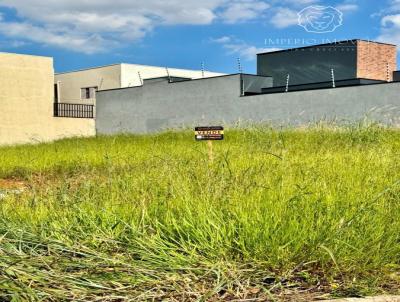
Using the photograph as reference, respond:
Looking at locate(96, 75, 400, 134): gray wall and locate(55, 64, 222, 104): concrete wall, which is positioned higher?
locate(55, 64, 222, 104): concrete wall

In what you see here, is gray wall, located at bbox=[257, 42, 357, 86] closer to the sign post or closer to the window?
the window

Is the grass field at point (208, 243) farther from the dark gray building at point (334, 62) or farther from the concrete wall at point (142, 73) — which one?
the concrete wall at point (142, 73)

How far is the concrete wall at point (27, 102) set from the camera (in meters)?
30.4

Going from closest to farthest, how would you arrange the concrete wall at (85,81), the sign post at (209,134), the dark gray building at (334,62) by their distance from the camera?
the sign post at (209,134), the dark gray building at (334,62), the concrete wall at (85,81)

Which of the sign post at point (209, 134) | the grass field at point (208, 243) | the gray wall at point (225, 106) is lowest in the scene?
the grass field at point (208, 243)

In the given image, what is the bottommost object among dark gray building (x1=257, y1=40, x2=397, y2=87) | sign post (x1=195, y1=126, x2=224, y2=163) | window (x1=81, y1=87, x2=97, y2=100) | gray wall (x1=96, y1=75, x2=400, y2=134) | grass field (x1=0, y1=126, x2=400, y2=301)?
grass field (x1=0, y1=126, x2=400, y2=301)

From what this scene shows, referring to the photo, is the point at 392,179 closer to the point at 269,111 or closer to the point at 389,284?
the point at 389,284

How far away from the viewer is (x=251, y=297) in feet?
10.8

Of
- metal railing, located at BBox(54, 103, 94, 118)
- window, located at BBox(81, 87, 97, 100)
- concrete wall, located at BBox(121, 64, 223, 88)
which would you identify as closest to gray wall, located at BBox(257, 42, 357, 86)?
concrete wall, located at BBox(121, 64, 223, 88)

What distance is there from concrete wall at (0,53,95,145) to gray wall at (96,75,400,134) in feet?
10.1

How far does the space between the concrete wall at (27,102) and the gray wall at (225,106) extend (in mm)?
3075

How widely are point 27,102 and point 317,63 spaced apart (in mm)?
17038

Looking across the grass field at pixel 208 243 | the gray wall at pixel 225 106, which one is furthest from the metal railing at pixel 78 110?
the grass field at pixel 208 243

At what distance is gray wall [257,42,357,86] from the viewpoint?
28016mm
